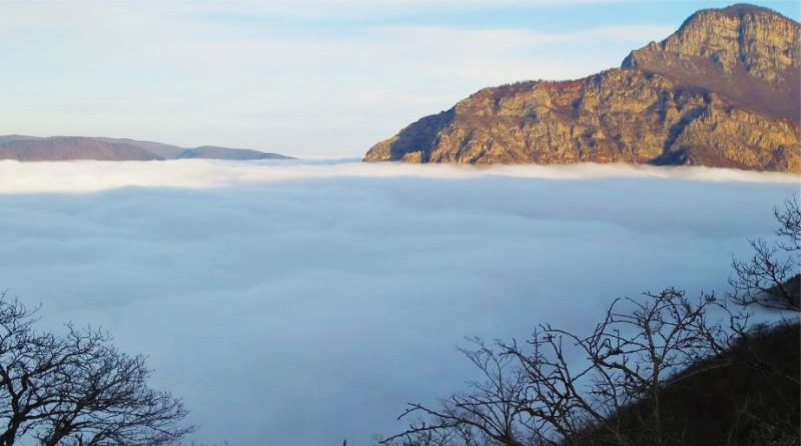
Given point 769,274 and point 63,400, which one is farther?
point 63,400

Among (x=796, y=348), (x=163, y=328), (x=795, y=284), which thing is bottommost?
(x=163, y=328)

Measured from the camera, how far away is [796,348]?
20.2 m

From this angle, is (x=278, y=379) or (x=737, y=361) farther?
(x=278, y=379)

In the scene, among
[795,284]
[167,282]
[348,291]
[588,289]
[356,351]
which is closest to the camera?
[795,284]

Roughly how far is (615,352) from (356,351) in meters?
121

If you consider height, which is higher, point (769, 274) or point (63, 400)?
point (769, 274)

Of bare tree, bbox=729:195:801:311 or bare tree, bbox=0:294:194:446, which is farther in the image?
bare tree, bbox=0:294:194:446

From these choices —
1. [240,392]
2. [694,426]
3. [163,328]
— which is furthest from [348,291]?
[694,426]

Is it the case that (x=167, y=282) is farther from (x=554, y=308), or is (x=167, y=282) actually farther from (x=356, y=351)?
(x=554, y=308)

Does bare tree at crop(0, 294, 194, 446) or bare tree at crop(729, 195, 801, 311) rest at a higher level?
bare tree at crop(729, 195, 801, 311)

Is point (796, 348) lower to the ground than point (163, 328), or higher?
higher

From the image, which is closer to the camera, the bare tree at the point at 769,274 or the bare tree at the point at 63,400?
the bare tree at the point at 769,274

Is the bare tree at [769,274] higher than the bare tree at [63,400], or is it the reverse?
the bare tree at [769,274]

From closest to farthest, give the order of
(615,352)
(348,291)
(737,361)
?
(615,352), (737,361), (348,291)
